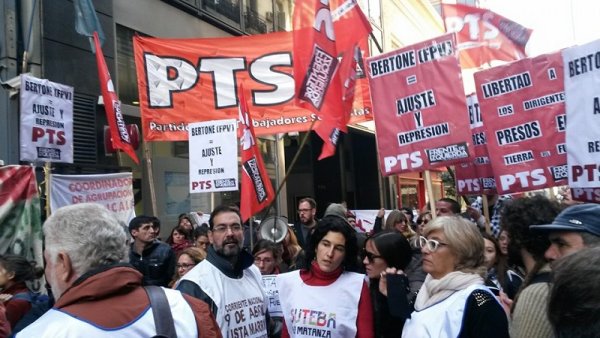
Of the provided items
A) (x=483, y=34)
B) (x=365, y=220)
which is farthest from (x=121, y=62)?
(x=483, y=34)

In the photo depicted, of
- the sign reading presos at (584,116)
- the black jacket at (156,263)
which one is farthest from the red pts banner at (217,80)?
the sign reading presos at (584,116)

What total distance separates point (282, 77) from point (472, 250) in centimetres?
650

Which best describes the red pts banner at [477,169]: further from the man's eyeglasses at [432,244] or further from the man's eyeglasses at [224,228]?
the man's eyeglasses at [432,244]

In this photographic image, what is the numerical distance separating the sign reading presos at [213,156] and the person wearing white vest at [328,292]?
3.36 metres

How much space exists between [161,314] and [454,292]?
140 cm

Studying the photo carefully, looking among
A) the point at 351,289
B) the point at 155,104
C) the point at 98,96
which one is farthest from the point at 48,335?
the point at 98,96

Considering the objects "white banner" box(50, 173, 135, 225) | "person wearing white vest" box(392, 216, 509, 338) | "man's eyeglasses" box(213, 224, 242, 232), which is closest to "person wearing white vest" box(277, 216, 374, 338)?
"man's eyeglasses" box(213, 224, 242, 232)

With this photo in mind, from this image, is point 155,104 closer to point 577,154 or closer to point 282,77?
point 282,77

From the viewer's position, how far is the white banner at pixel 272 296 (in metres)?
4.04

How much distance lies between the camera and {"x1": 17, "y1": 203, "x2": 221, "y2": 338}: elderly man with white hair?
171 centimetres

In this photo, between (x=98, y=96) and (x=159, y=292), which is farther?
(x=98, y=96)

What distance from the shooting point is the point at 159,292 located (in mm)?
1916

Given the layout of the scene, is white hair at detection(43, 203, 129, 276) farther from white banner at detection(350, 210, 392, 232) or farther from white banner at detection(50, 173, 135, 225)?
white banner at detection(350, 210, 392, 232)

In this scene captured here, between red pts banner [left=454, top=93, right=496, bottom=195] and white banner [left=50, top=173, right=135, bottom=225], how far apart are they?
4.59m
